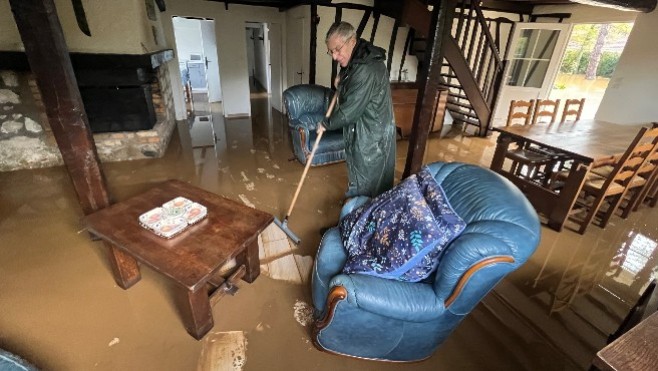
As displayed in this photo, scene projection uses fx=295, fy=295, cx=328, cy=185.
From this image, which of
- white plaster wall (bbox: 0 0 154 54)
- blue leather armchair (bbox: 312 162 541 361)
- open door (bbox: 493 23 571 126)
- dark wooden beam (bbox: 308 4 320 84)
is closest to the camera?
blue leather armchair (bbox: 312 162 541 361)

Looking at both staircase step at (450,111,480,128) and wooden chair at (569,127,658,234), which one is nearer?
wooden chair at (569,127,658,234)

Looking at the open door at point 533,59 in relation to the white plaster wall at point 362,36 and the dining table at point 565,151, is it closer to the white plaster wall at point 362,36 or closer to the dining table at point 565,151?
the white plaster wall at point 362,36

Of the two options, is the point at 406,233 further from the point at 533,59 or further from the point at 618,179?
the point at 533,59

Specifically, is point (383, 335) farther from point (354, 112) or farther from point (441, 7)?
point (441, 7)

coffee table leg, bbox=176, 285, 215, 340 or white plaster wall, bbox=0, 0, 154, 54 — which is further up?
white plaster wall, bbox=0, 0, 154, 54

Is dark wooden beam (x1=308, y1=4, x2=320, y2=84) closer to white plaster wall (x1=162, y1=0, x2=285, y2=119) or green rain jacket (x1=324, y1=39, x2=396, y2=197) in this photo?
white plaster wall (x1=162, y1=0, x2=285, y2=119)

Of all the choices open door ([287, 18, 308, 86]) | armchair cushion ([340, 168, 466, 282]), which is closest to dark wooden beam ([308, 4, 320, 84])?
open door ([287, 18, 308, 86])

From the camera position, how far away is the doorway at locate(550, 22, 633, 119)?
8.98 meters

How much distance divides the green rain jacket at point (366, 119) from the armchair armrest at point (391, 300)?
1.07m

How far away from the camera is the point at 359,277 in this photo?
1.24 m

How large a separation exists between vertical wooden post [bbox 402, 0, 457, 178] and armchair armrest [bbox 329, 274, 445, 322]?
1561mm

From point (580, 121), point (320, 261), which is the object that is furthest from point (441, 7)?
point (580, 121)

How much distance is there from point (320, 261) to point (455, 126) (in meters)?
5.11

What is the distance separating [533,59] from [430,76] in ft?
14.8
